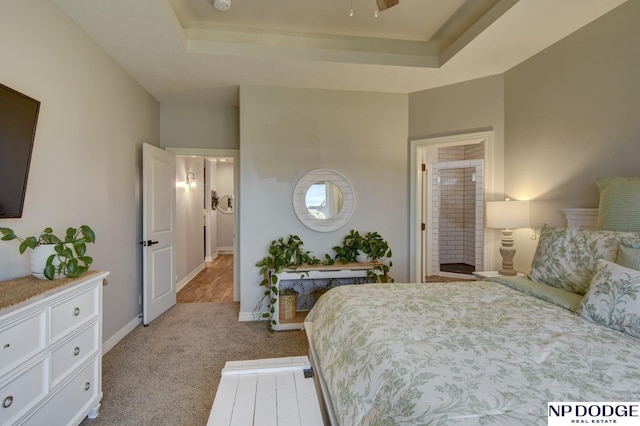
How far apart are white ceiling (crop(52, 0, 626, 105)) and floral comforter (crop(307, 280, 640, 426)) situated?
2.12 metres

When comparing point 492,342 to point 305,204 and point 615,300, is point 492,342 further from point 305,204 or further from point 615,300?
point 305,204

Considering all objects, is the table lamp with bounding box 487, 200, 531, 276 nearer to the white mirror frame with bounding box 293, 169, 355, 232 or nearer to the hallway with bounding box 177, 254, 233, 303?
the white mirror frame with bounding box 293, 169, 355, 232

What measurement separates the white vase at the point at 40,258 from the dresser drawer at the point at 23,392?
47 centimetres

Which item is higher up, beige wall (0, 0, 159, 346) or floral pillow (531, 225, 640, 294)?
beige wall (0, 0, 159, 346)

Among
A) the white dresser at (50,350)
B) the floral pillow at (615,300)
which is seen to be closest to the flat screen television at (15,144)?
the white dresser at (50,350)

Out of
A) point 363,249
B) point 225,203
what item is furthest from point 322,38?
point 225,203

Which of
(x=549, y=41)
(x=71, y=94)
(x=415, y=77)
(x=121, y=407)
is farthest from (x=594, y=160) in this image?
(x=71, y=94)

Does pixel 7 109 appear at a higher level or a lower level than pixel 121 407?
higher

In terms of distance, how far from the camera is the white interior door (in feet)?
10.8

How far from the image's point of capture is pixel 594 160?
2.29m

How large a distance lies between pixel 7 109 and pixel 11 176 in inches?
13.6

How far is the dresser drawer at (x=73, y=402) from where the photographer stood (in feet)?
4.71

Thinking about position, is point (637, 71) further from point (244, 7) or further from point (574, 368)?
point (244, 7)

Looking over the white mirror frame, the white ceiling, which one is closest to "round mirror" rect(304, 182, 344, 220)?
the white mirror frame
